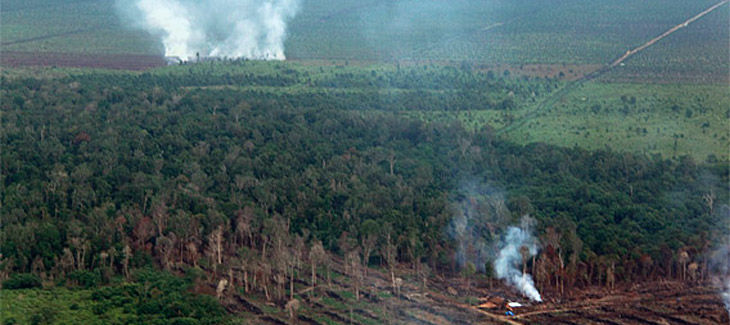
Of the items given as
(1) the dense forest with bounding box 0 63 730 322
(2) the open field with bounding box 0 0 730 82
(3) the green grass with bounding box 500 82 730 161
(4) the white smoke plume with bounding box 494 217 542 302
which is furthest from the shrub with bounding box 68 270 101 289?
(2) the open field with bounding box 0 0 730 82

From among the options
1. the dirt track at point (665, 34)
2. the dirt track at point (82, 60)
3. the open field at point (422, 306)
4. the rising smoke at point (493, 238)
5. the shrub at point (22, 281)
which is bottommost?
the open field at point (422, 306)

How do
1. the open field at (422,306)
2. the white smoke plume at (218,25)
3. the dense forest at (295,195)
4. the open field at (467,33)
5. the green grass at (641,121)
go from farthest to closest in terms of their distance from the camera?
the white smoke plume at (218,25) < the open field at (467,33) < the green grass at (641,121) < the dense forest at (295,195) < the open field at (422,306)

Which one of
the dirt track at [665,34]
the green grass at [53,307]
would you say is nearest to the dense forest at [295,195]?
the green grass at [53,307]

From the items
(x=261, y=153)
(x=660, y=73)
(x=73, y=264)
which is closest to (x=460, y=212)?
(x=261, y=153)

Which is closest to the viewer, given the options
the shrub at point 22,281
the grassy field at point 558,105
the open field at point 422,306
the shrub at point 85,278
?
the open field at point 422,306

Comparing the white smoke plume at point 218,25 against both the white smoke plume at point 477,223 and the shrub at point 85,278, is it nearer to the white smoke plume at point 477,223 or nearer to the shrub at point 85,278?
the white smoke plume at point 477,223

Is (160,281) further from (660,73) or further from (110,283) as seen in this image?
(660,73)
